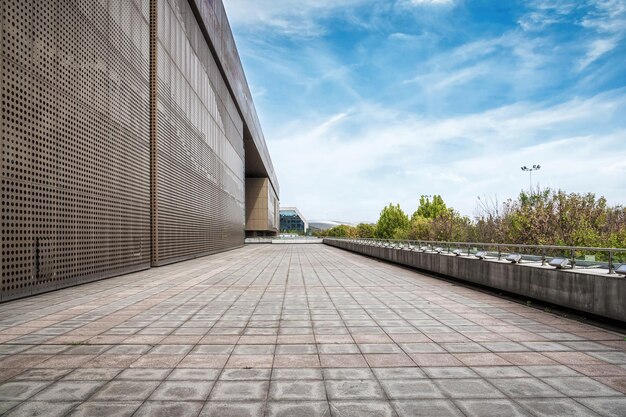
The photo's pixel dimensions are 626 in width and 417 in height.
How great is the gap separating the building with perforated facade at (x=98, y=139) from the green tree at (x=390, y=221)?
45521mm

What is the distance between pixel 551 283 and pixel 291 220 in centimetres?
17638

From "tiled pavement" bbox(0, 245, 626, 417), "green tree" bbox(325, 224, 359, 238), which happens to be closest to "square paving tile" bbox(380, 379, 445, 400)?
"tiled pavement" bbox(0, 245, 626, 417)

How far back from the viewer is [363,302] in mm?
9656

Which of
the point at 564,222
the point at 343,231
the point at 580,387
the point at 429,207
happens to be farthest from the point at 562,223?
the point at 343,231

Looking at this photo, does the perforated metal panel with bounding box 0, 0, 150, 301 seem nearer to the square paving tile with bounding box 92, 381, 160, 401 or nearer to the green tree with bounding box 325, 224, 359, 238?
the square paving tile with bounding box 92, 381, 160, 401

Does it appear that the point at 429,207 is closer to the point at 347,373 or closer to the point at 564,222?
the point at 564,222

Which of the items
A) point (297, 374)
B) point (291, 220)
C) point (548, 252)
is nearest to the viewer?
point (297, 374)

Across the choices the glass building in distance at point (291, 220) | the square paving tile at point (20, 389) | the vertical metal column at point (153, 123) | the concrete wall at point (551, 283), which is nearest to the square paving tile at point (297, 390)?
the square paving tile at point (20, 389)

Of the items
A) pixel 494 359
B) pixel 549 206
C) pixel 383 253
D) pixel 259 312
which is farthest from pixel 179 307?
pixel 549 206

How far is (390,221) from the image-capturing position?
228ft

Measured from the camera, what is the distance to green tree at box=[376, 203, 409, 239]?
224ft

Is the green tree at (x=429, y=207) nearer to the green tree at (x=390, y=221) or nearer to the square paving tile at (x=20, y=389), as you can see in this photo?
the green tree at (x=390, y=221)

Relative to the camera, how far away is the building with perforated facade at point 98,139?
9859mm

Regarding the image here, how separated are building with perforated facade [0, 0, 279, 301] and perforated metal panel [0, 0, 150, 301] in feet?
0.13
